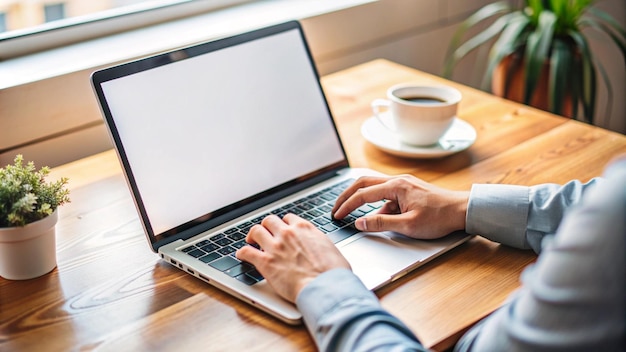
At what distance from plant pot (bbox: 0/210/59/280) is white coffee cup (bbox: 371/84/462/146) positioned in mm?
609

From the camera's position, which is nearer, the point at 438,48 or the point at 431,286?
the point at 431,286

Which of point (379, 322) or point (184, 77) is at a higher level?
point (184, 77)

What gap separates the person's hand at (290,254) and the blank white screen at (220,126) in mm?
146

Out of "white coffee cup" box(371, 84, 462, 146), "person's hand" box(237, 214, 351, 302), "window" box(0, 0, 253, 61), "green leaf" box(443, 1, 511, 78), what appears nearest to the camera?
"person's hand" box(237, 214, 351, 302)

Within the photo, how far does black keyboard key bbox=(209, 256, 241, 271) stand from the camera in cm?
92

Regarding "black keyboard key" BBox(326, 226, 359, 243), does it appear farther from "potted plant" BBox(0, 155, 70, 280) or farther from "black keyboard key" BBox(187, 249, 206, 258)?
"potted plant" BBox(0, 155, 70, 280)

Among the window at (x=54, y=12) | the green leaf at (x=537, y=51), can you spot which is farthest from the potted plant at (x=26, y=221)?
the green leaf at (x=537, y=51)

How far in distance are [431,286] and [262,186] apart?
13.3 inches

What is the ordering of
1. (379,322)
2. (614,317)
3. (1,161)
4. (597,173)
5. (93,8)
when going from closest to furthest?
1. (614,317)
2. (379,322)
3. (597,173)
4. (1,161)
5. (93,8)

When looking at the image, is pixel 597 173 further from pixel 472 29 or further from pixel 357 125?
pixel 472 29

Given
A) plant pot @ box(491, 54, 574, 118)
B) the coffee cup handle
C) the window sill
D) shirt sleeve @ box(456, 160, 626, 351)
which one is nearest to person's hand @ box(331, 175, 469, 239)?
the coffee cup handle

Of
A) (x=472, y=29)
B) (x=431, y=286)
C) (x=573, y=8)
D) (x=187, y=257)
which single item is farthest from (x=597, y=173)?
(x=472, y=29)

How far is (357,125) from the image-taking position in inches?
55.1

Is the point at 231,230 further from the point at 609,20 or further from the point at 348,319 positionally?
the point at 609,20
